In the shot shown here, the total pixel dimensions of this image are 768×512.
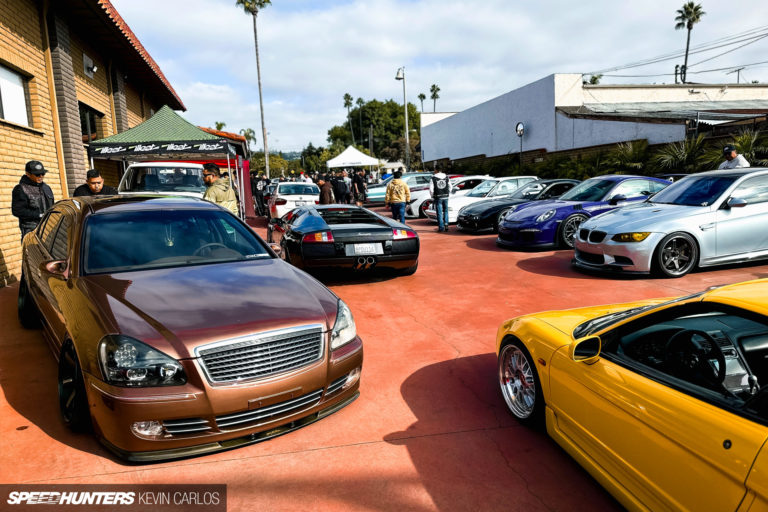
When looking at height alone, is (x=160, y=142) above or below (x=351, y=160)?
below

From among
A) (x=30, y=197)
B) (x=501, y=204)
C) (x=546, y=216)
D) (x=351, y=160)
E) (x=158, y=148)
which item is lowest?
(x=546, y=216)

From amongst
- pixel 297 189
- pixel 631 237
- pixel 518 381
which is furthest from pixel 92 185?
pixel 297 189

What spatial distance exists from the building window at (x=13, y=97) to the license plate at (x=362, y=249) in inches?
240

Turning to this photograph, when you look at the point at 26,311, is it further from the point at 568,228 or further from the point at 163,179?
the point at 568,228

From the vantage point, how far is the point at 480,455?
9.43 feet

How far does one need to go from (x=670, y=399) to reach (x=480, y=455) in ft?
4.03

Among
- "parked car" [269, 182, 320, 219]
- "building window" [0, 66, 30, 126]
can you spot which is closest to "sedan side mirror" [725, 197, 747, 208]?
"parked car" [269, 182, 320, 219]

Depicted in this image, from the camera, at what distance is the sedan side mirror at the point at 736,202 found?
21.6 ft

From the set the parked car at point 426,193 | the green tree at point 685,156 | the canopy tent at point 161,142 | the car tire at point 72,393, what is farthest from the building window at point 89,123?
the green tree at point 685,156

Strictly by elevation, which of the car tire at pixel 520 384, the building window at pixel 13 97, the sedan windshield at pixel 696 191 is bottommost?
the car tire at pixel 520 384

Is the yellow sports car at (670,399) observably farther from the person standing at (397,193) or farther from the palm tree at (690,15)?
the palm tree at (690,15)

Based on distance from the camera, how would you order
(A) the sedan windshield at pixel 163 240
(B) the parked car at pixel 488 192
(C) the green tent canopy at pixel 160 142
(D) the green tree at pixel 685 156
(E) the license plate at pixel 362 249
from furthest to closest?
(B) the parked car at pixel 488 192 → (D) the green tree at pixel 685 156 → (C) the green tent canopy at pixel 160 142 → (E) the license plate at pixel 362 249 → (A) the sedan windshield at pixel 163 240

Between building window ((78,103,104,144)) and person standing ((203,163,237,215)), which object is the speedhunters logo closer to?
person standing ((203,163,237,215))

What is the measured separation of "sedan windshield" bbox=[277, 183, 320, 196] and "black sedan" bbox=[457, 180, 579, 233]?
20.1 ft
